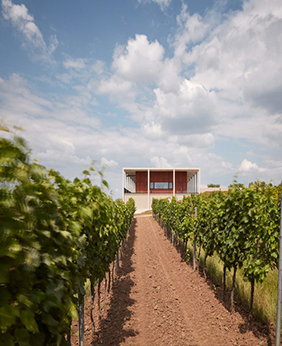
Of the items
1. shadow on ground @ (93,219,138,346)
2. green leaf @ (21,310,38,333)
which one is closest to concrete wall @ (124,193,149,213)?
shadow on ground @ (93,219,138,346)

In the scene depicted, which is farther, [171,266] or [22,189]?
[171,266]

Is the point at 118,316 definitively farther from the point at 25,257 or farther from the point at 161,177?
the point at 161,177

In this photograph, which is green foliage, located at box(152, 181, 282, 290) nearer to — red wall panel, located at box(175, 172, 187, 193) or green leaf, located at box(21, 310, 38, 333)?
green leaf, located at box(21, 310, 38, 333)

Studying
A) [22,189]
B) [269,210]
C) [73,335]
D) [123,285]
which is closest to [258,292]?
[269,210]

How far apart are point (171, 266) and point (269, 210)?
5.68 m

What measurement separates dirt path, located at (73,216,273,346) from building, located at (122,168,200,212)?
27.7 meters

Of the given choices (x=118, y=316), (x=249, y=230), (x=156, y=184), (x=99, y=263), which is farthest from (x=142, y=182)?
(x=99, y=263)

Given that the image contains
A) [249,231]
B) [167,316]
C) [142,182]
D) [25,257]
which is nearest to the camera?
[25,257]

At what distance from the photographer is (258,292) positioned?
605 centimetres

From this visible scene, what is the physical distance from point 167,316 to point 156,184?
33371 millimetres

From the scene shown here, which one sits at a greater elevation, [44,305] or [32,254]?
[32,254]

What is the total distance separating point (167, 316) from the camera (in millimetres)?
5523

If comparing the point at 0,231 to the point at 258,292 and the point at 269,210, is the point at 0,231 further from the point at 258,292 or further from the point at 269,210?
the point at 258,292

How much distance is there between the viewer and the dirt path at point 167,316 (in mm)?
4645
